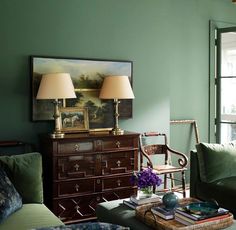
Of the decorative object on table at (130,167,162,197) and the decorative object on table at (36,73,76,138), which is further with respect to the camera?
the decorative object on table at (36,73,76,138)

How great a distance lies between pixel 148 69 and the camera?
4.55 meters

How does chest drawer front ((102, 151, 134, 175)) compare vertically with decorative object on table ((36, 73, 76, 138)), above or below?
below

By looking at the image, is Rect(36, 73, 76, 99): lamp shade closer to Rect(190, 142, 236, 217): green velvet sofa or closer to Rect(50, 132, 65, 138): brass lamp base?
Rect(50, 132, 65, 138): brass lamp base

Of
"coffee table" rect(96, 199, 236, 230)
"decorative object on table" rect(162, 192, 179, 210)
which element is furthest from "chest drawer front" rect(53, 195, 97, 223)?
"decorative object on table" rect(162, 192, 179, 210)

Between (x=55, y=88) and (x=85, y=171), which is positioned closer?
(x=55, y=88)

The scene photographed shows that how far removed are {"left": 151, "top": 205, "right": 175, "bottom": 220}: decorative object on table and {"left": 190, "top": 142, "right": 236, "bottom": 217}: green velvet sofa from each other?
43.8 inches

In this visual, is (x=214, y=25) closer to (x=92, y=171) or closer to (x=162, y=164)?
(x=162, y=164)

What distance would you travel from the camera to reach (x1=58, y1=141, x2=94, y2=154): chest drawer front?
140 inches

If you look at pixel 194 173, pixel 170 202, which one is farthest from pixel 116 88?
pixel 170 202

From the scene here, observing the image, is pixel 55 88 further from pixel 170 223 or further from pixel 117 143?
pixel 170 223

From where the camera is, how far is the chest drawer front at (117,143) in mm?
3786

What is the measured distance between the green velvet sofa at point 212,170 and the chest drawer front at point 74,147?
1.08 m

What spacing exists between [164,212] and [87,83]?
6.29 feet

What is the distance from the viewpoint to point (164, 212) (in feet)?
8.55
